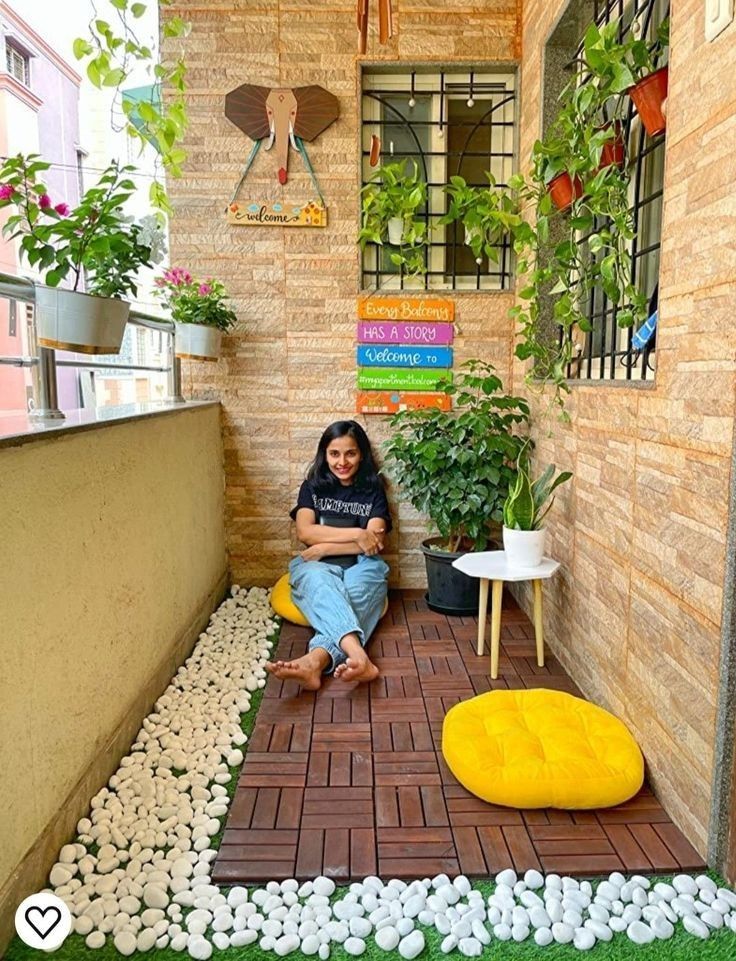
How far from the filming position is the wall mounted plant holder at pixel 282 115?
3174 mm

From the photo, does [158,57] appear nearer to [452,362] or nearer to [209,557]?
[452,362]

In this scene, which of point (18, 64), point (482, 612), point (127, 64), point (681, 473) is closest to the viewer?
point (681, 473)

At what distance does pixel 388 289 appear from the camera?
3355 millimetres

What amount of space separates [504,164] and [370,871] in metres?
3.13

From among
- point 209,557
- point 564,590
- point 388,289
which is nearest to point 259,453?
point 209,557

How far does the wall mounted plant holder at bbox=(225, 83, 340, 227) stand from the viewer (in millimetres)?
3174

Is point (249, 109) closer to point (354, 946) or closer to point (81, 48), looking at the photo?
point (81, 48)

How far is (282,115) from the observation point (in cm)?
319

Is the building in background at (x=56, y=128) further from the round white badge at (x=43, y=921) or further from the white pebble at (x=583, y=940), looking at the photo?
the white pebble at (x=583, y=940)

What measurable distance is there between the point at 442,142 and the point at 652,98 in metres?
1.72

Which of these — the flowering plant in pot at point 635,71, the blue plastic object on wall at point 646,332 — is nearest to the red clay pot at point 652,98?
the flowering plant in pot at point 635,71

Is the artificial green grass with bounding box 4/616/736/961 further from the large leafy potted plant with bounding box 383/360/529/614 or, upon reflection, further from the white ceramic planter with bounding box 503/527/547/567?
the large leafy potted plant with bounding box 383/360/529/614

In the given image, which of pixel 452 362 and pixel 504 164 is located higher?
pixel 504 164

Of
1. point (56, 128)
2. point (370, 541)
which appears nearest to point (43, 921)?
point (370, 541)
